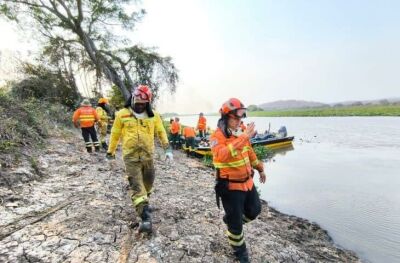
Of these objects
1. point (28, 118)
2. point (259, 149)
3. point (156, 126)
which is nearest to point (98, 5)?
point (28, 118)

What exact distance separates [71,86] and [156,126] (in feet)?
53.3

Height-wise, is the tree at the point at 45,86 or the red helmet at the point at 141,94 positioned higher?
the tree at the point at 45,86

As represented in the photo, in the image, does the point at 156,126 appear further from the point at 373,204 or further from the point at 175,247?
the point at 373,204

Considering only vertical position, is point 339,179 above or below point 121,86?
below

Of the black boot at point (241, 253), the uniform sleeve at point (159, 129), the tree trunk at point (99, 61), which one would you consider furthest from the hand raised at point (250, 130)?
the tree trunk at point (99, 61)

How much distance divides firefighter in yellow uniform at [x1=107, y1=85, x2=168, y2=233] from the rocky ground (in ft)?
1.61

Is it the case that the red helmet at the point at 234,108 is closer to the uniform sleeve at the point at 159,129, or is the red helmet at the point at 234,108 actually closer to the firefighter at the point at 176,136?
the uniform sleeve at the point at 159,129

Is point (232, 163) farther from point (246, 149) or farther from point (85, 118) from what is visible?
point (85, 118)

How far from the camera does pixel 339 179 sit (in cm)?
1284

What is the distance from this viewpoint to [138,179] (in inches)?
180

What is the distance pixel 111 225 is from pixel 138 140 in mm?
1422

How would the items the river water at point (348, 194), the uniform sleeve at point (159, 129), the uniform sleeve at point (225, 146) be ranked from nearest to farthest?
1. the uniform sleeve at point (225, 146)
2. the uniform sleeve at point (159, 129)
3. the river water at point (348, 194)

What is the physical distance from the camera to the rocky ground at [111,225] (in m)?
4.12

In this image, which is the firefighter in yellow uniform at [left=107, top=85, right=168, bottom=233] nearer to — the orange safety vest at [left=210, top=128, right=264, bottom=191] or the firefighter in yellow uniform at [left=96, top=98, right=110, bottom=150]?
the orange safety vest at [left=210, top=128, right=264, bottom=191]
